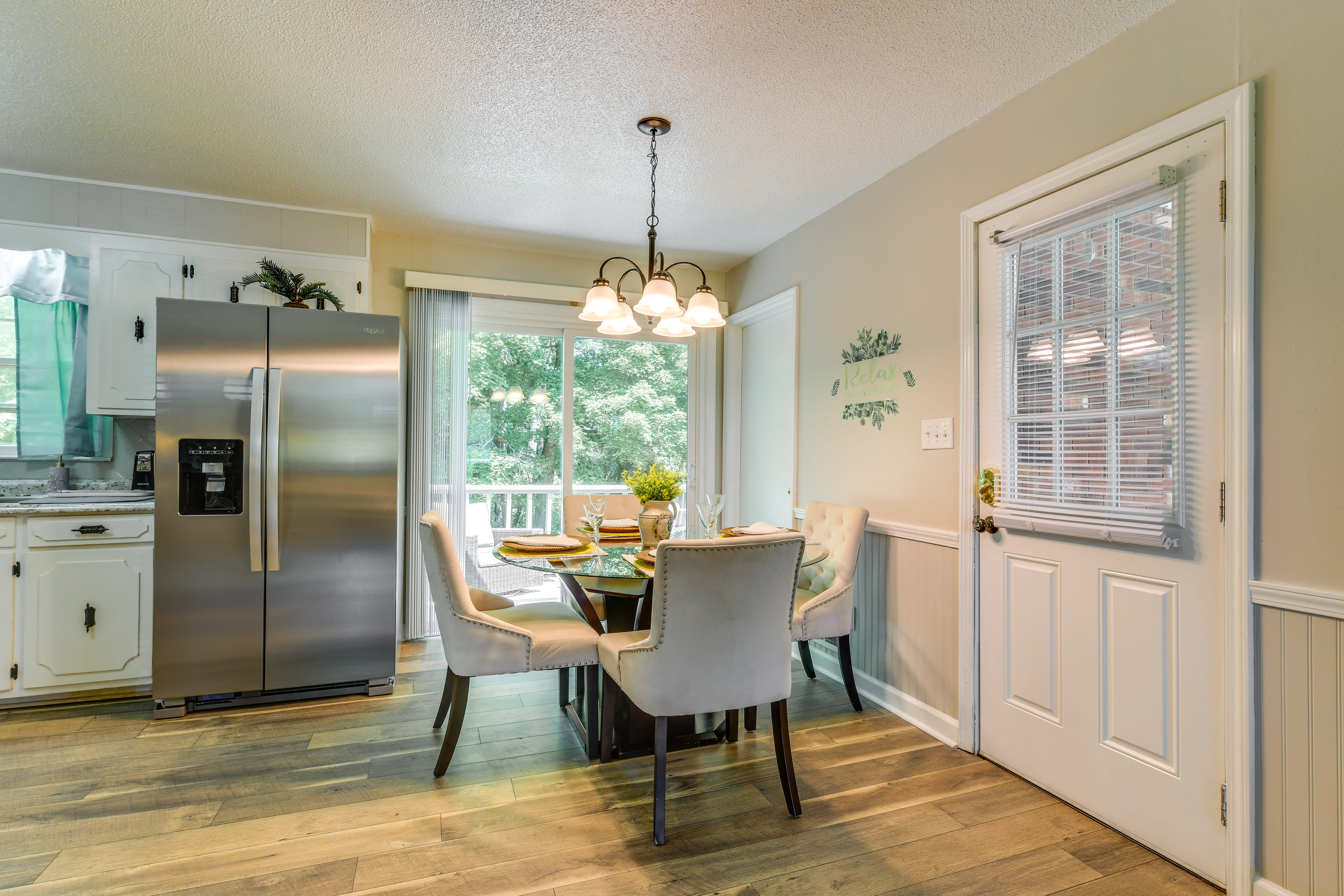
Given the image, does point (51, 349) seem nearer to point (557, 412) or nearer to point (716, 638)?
point (557, 412)

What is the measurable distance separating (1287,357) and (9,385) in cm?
513

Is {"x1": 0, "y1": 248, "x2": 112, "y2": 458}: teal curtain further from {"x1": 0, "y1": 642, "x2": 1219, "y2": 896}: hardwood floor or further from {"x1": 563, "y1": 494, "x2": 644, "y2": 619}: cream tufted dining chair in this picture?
{"x1": 563, "y1": 494, "x2": 644, "y2": 619}: cream tufted dining chair

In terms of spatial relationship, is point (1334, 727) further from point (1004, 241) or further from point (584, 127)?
point (584, 127)

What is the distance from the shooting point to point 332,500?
3008mm

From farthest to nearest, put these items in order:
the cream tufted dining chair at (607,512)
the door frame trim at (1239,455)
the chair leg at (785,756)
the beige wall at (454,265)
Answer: the beige wall at (454,265)
the cream tufted dining chair at (607,512)
the chair leg at (785,756)
the door frame trim at (1239,455)

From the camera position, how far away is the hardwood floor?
1.75 metres

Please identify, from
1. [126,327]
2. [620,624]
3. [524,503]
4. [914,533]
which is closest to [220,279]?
[126,327]

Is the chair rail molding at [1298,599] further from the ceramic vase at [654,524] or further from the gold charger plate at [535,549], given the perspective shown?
the gold charger plate at [535,549]

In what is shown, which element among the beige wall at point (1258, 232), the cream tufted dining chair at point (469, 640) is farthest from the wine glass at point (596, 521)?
the beige wall at point (1258, 232)

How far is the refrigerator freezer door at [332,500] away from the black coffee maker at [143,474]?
1070 mm

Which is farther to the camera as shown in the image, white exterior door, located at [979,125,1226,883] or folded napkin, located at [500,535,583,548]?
folded napkin, located at [500,535,583,548]

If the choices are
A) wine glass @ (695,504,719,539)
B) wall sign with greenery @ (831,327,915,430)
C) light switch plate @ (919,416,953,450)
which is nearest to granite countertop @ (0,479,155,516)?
wine glass @ (695,504,719,539)

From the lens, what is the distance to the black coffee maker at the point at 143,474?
3361 millimetres

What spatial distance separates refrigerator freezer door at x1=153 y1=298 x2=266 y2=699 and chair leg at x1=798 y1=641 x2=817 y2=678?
251 centimetres
